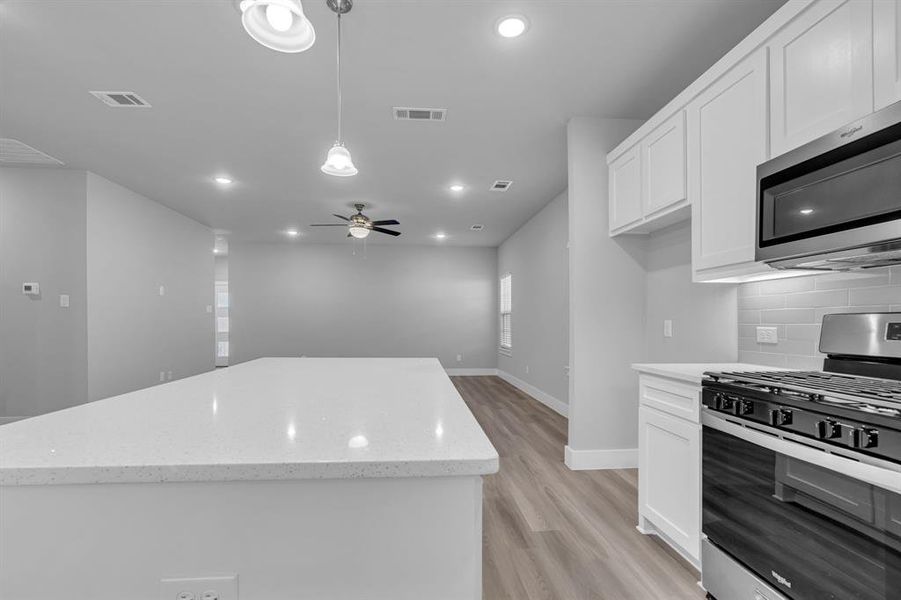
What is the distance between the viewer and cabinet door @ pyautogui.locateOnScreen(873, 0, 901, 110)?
1345 millimetres

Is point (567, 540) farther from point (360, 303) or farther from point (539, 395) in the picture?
point (360, 303)

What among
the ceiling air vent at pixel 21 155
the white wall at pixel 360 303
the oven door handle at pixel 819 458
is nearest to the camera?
the oven door handle at pixel 819 458

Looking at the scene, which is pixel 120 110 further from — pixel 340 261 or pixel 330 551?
pixel 340 261

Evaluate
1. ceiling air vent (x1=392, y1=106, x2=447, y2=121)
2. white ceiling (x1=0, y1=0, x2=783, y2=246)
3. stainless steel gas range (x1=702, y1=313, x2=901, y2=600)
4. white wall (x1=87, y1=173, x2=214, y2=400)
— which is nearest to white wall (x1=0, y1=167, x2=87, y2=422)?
white wall (x1=87, y1=173, x2=214, y2=400)

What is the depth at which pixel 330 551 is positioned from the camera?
810 mm

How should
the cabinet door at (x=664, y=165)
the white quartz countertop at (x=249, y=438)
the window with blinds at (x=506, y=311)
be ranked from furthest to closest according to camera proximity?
the window with blinds at (x=506, y=311)
the cabinet door at (x=664, y=165)
the white quartz countertop at (x=249, y=438)

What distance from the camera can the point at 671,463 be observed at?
2.01 meters

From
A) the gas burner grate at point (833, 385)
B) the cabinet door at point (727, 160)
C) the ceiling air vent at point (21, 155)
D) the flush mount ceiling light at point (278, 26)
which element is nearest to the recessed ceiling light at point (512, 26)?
the cabinet door at point (727, 160)

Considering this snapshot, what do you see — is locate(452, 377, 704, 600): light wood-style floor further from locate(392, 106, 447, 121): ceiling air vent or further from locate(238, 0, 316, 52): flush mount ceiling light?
locate(392, 106, 447, 121): ceiling air vent

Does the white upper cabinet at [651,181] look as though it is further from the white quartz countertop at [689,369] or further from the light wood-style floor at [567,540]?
the light wood-style floor at [567,540]

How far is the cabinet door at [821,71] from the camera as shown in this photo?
1454 mm

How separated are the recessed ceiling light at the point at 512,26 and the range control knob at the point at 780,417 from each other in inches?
83.4

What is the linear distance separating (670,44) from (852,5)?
1032mm

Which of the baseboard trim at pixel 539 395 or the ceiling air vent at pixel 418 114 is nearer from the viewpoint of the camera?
the ceiling air vent at pixel 418 114
